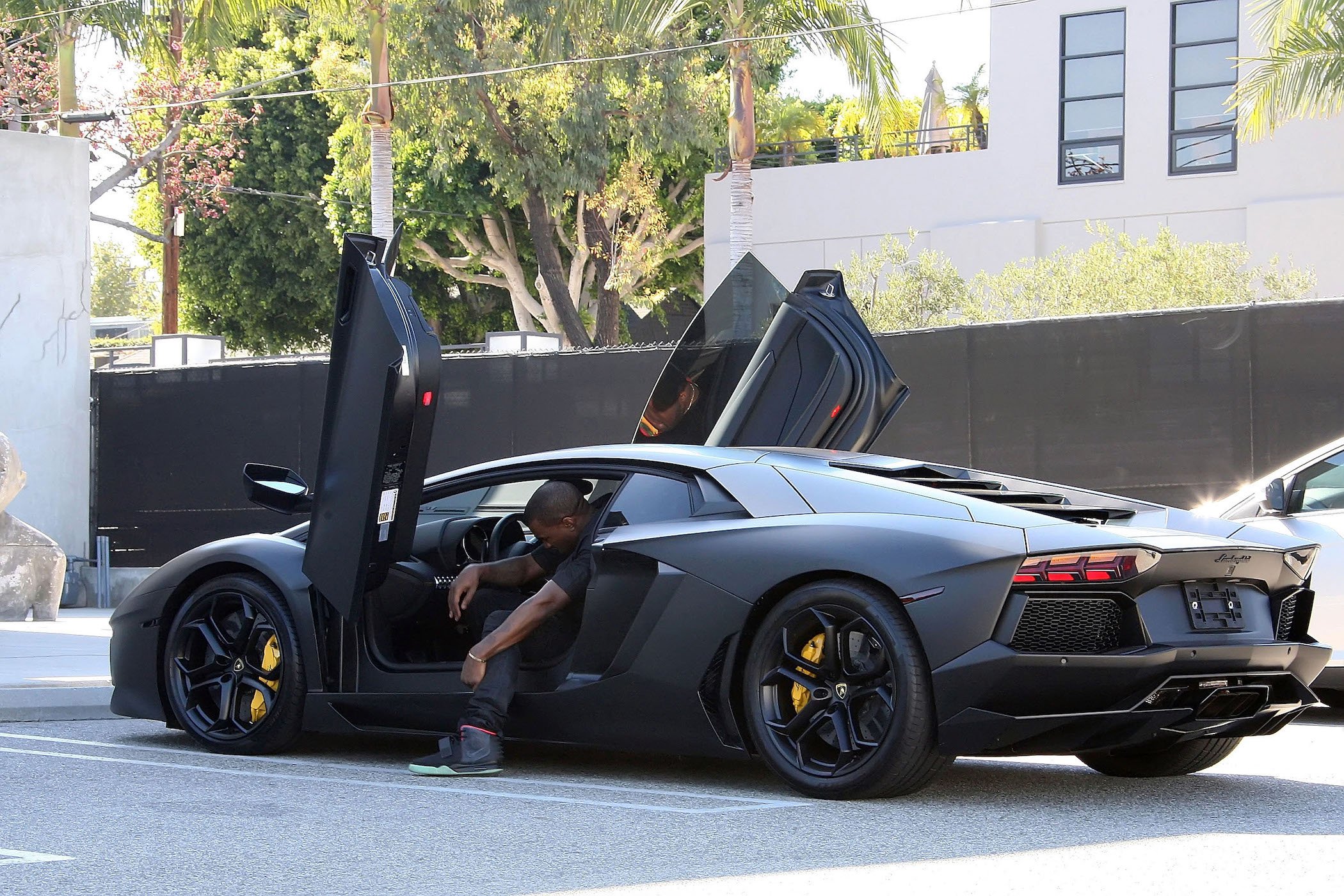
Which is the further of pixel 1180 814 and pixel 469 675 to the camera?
pixel 469 675

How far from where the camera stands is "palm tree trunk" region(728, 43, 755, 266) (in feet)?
69.5

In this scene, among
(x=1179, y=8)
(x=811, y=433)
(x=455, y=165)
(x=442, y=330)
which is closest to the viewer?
(x=811, y=433)

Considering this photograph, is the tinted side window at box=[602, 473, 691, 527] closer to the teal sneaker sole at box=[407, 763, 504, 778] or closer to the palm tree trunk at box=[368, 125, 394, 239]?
the teal sneaker sole at box=[407, 763, 504, 778]

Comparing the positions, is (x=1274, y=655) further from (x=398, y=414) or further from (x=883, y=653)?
(x=398, y=414)

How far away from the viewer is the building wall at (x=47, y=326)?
17359 mm

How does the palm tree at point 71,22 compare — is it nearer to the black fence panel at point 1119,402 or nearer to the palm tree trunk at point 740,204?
the palm tree trunk at point 740,204

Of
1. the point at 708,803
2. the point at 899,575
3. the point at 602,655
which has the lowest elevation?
the point at 708,803

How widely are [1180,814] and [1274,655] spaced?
637 mm

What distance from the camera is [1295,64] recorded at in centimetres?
2106

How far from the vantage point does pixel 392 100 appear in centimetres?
3030

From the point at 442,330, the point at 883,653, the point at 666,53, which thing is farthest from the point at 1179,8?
the point at 883,653

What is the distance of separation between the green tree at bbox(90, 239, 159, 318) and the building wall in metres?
87.4

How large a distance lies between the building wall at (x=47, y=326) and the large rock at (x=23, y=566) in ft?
6.77

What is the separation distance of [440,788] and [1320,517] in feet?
13.8
